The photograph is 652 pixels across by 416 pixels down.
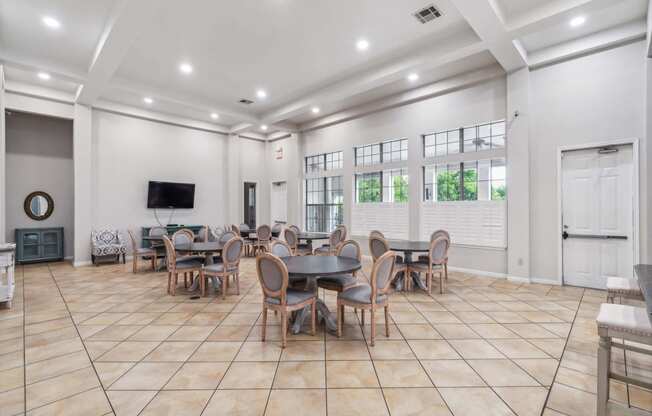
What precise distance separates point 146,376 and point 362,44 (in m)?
4.93

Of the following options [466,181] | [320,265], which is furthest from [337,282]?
[466,181]

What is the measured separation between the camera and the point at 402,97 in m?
6.77

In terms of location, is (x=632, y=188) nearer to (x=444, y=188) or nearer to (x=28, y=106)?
(x=444, y=188)

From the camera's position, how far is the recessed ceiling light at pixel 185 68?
557cm

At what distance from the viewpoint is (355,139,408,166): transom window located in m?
7.06

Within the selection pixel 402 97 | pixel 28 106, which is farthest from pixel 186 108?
pixel 402 97

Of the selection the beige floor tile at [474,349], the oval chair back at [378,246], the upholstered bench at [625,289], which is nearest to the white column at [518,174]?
the upholstered bench at [625,289]

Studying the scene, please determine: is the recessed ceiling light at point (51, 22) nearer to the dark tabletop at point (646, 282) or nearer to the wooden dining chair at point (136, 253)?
the wooden dining chair at point (136, 253)

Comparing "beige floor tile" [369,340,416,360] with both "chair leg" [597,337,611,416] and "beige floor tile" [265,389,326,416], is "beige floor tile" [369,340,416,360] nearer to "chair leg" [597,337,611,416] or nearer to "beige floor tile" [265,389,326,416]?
"beige floor tile" [265,389,326,416]

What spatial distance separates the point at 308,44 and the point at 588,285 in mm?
5653

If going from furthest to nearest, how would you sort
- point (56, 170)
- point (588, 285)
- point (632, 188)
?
point (56, 170), point (588, 285), point (632, 188)

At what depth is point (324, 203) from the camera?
887cm

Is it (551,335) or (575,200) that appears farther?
(575,200)

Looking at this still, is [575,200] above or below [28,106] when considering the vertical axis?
below
